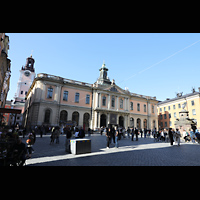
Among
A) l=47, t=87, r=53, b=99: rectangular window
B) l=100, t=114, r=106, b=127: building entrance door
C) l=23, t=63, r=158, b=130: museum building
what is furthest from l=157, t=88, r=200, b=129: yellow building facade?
l=47, t=87, r=53, b=99: rectangular window

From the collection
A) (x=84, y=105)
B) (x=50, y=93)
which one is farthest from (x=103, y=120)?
(x=50, y=93)

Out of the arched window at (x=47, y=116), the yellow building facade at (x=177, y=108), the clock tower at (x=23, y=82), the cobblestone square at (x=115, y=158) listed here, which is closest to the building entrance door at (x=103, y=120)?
the arched window at (x=47, y=116)

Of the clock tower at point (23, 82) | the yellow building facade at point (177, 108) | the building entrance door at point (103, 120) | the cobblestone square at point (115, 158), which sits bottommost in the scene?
the cobblestone square at point (115, 158)

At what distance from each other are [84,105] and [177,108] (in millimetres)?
32390

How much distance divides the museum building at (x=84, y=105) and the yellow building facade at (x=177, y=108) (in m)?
7.86

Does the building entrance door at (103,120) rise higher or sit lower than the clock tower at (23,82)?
lower

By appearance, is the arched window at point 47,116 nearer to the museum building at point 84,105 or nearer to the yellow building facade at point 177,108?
the museum building at point 84,105

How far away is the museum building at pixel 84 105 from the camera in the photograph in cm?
2859

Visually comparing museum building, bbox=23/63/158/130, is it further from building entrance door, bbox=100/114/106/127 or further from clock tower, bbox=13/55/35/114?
clock tower, bbox=13/55/35/114

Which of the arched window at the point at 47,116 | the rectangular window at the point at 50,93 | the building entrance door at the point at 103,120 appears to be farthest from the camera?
the building entrance door at the point at 103,120

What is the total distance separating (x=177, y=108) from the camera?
1748 inches

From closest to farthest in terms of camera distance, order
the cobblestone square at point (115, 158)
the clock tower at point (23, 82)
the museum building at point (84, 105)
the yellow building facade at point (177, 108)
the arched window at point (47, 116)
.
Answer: the cobblestone square at point (115, 158)
the arched window at point (47, 116)
the museum building at point (84, 105)
the yellow building facade at point (177, 108)
the clock tower at point (23, 82)
